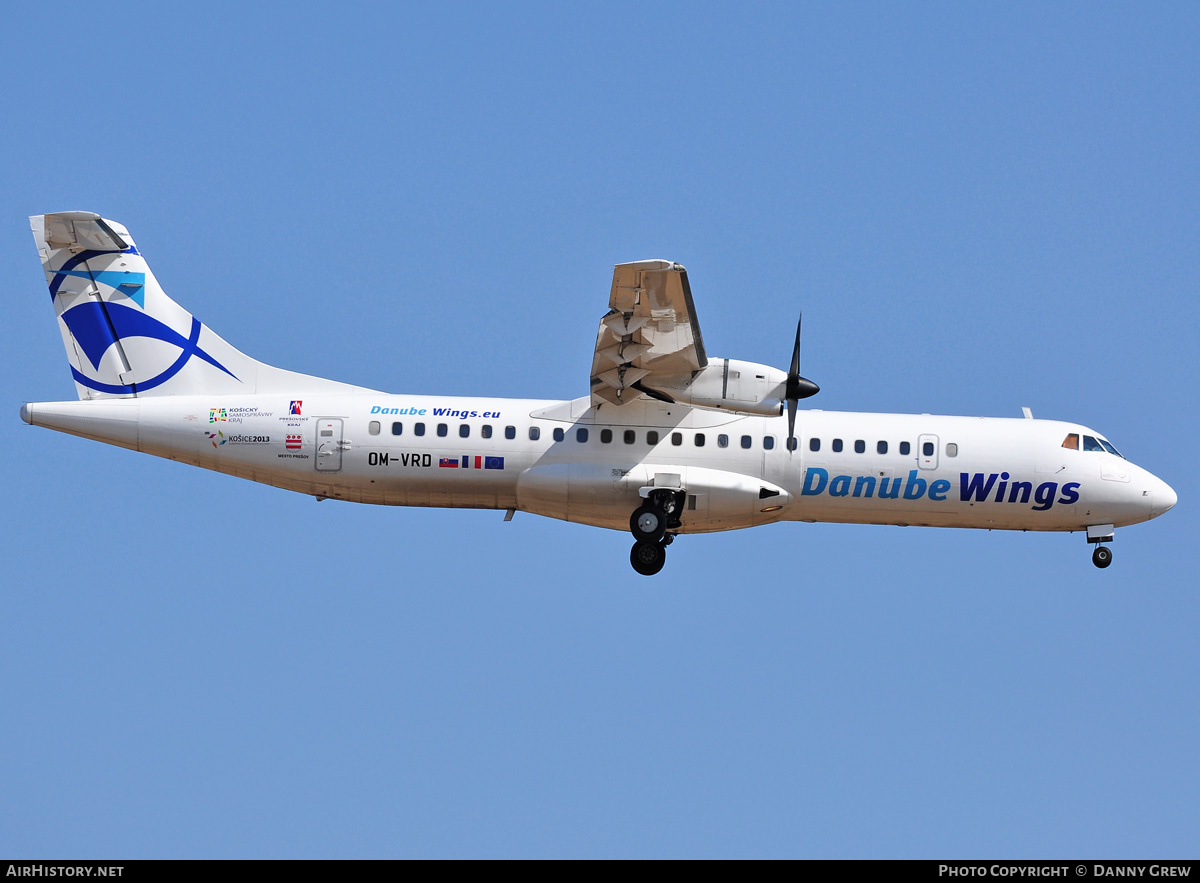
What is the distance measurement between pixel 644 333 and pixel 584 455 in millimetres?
2844

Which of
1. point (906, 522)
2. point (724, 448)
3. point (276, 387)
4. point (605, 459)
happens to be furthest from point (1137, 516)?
point (276, 387)

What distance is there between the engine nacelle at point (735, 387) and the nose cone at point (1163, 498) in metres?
8.05

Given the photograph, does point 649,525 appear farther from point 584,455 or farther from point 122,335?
point 122,335

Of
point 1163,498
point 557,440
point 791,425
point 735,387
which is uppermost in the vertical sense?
point 735,387

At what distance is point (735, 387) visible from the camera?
21578mm

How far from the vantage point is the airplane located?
74.1 feet

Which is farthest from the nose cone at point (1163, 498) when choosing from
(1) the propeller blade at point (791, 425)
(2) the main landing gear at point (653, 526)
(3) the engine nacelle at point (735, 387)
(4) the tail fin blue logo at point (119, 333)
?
(4) the tail fin blue logo at point (119, 333)

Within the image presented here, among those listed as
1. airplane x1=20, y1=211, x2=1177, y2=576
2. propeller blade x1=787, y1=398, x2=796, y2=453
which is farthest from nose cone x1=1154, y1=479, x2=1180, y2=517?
propeller blade x1=787, y1=398, x2=796, y2=453

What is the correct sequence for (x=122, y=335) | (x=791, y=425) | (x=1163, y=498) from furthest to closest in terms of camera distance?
(x=1163, y=498) → (x=122, y=335) → (x=791, y=425)

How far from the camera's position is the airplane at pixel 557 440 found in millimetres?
22594

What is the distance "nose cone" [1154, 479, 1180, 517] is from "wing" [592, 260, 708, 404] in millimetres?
9449

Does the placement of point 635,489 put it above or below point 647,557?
above

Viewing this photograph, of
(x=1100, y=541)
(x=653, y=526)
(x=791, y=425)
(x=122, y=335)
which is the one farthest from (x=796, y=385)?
(x=122, y=335)

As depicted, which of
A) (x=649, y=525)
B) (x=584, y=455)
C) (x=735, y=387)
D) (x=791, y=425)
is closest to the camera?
(x=735, y=387)
